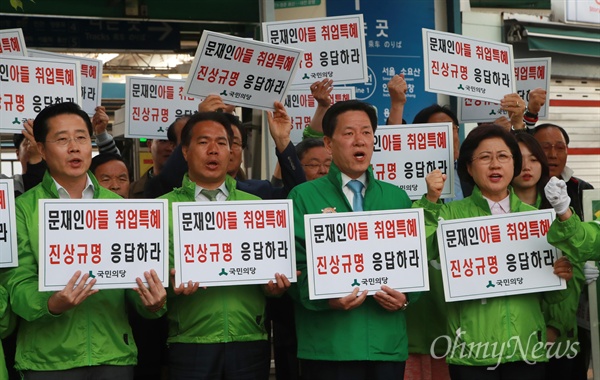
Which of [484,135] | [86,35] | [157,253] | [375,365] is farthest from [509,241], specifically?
[86,35]

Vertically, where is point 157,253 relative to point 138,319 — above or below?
above

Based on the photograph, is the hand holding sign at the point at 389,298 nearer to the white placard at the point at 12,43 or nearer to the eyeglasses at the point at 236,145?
the eyeglasses at the point at 236,145

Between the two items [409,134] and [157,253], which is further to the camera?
[409,134]

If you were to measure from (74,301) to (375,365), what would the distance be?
1.66m

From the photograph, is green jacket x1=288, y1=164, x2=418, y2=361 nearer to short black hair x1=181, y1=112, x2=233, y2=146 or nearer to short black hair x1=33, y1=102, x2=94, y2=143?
short black hair x1=181, y1=112, x2=233, y2=146

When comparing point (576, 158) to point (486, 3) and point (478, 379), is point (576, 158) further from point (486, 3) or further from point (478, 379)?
point (478, 379)

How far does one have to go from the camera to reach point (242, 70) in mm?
7059

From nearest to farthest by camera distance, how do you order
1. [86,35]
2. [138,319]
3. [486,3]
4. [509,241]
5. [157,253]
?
[157,253]
[509,241]
[138,319]
[86,35]
[486,3]

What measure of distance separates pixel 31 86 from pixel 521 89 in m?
4.14

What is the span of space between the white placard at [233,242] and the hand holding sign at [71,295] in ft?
1.66

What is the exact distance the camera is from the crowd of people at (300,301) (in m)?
5.27

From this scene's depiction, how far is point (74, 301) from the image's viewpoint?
502 centimetres

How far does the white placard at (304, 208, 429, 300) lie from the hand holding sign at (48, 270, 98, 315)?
3.84 feet

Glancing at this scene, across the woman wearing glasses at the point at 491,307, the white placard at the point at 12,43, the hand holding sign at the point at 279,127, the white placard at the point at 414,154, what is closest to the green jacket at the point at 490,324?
the woman wearing glasses at the point at 491,307
